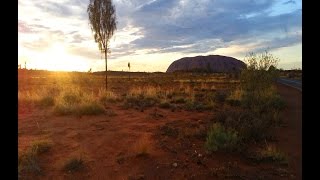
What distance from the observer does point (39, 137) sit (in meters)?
11.2

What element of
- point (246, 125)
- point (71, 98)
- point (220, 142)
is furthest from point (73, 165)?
point (71, 98)

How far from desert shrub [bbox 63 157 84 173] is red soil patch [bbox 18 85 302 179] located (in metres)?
0.15

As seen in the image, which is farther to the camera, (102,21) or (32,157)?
(102,21)

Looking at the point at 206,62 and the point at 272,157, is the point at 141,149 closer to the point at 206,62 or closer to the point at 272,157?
the point at 272,157

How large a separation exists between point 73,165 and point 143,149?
1.81 meters

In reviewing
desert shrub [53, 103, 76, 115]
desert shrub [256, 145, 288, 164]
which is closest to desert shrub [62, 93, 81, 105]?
desert shrub [53, 103, 76, 115]

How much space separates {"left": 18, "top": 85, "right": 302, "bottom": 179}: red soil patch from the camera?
26.1 ft

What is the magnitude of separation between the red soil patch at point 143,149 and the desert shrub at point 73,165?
0.15 metres

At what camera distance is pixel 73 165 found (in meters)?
8.27

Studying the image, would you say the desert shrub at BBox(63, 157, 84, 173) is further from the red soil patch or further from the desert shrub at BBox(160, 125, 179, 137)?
the desert shrub at BBox(160, 125, 179, 137)

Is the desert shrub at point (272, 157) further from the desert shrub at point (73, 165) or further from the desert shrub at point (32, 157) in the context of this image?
the desert shrub at point (32, 157)

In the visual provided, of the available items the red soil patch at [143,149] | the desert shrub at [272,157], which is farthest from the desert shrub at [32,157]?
the desert shrub at [272,157]

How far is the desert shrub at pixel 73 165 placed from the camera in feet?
26.9
